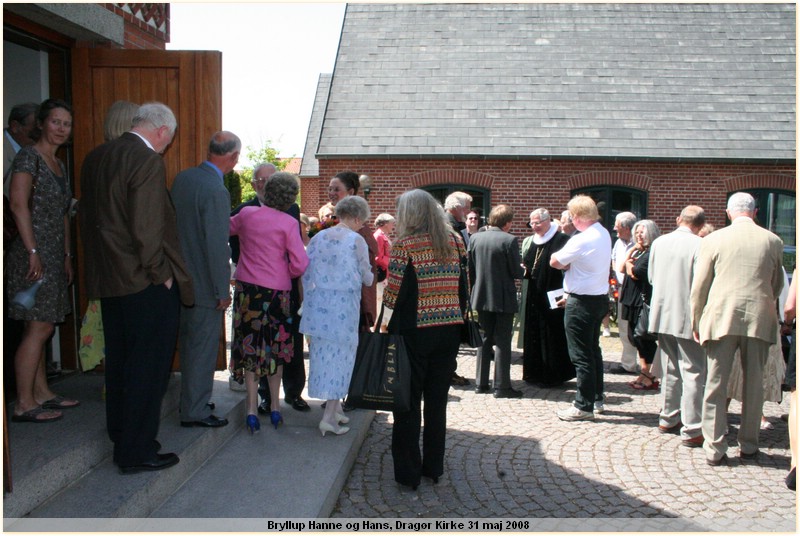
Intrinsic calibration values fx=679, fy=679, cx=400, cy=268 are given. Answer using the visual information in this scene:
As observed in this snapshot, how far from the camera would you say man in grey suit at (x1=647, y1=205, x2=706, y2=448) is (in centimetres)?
540

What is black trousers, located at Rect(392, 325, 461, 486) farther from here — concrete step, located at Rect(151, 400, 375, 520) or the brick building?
the brick building

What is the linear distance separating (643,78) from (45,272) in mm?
15179

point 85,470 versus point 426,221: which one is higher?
point 426,221

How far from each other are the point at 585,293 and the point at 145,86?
3.93 metres

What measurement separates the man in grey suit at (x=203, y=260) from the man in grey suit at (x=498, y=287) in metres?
3.10

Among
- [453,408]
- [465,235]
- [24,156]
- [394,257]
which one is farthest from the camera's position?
[465,235]

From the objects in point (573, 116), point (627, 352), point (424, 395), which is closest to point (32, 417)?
point (424, 395)

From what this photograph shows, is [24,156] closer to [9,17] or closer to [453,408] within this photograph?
[9,17]

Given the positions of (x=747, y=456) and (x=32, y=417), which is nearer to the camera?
(x=32, y=417)

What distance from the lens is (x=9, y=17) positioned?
432 centimetres

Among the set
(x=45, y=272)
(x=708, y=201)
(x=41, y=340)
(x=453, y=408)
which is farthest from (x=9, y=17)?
(x=708, y=201)

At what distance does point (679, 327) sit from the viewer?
5449 millimetres

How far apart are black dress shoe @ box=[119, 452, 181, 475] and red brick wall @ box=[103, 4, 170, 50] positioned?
3437 millimetres

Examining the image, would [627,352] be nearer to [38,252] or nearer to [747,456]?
[747,456]
